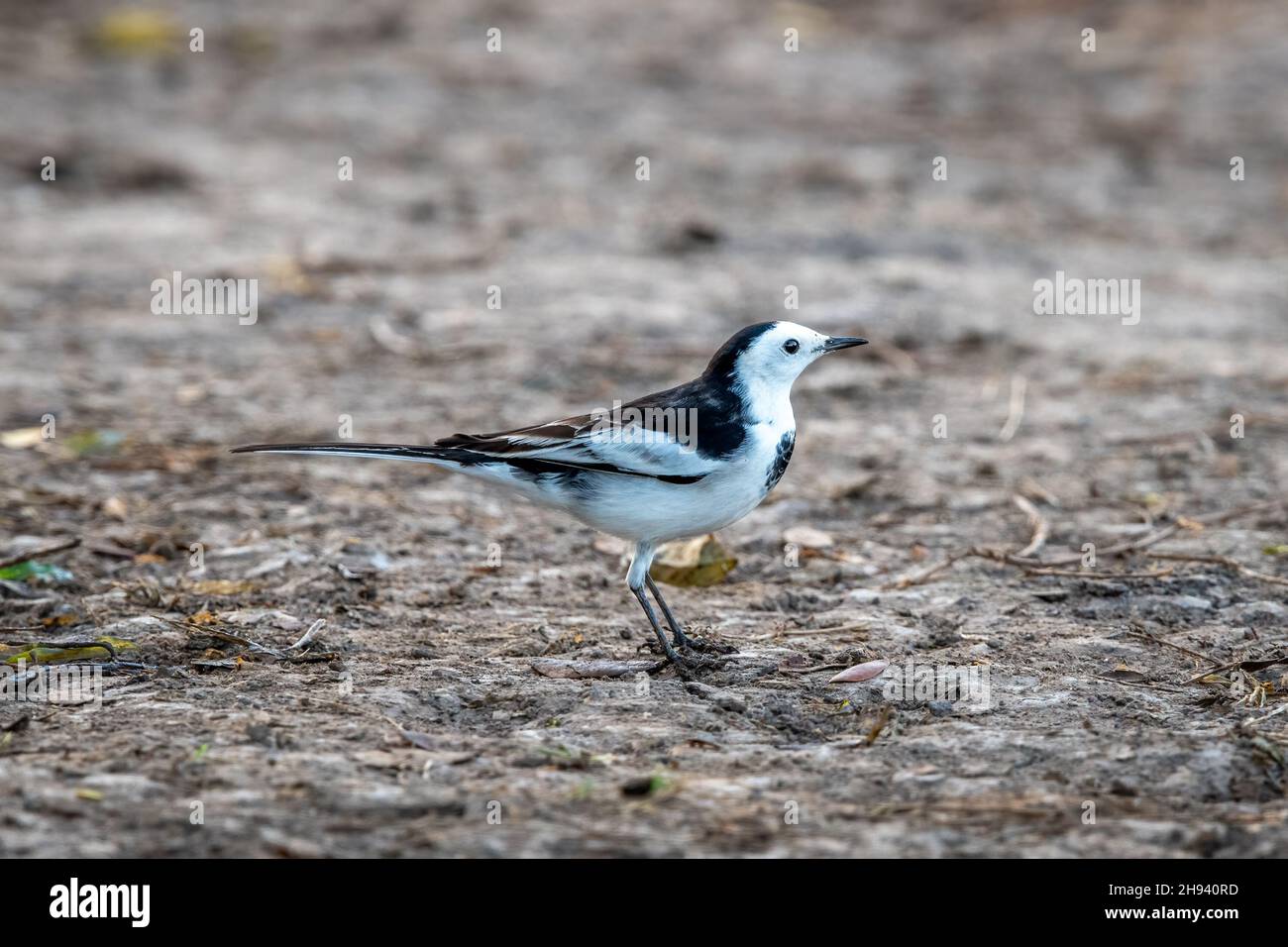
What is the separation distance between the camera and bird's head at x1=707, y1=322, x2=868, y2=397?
5668mm

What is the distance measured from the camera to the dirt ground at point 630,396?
423cm

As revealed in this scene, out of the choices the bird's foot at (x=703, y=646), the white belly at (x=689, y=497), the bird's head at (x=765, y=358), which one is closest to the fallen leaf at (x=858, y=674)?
the bird's foot at (x=703, y=646)

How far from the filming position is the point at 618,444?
541 cm

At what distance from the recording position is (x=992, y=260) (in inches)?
440

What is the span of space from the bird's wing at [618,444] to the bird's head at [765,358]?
0.30 metres

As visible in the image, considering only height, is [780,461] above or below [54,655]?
above

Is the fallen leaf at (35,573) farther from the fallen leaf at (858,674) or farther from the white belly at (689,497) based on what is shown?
the fallen leaf at (858,674)

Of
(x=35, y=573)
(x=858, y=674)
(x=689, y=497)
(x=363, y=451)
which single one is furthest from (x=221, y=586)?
(x=858, y=674)

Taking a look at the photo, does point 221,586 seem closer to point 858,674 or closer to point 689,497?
point 689,497

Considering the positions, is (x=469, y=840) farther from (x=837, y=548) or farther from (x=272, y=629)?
(x=837, y=548)

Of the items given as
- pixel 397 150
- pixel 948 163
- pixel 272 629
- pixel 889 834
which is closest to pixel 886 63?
pixel 948 163

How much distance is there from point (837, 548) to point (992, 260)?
5170 millimetres

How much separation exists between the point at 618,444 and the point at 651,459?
0.13 m

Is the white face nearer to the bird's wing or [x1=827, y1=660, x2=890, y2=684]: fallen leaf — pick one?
the bird's wing
